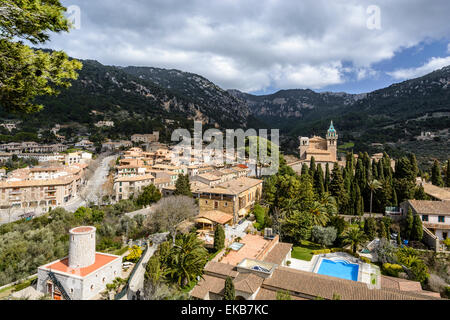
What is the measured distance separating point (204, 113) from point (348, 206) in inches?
4690

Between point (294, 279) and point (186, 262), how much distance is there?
6.48 m

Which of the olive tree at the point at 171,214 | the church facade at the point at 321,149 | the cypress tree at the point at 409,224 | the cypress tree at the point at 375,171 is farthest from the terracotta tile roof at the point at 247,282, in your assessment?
the church facade at the point at 321,149

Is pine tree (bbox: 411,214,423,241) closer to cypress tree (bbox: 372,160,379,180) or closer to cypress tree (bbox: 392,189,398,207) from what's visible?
cypress tree (bbox: 392,189,398,207)

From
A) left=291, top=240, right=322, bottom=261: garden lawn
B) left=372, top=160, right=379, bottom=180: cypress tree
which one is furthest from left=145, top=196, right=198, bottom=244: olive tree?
left=372, top=160, right=379, bottom=180: cypress tree

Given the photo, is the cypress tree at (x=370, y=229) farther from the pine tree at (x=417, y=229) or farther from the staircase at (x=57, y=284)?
the staircase at (x=57, y=284)

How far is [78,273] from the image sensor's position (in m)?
14.8

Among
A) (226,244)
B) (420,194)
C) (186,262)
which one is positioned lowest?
(226,244)

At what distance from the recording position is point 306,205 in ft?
89.6

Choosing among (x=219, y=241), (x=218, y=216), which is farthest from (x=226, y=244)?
(x=218, y=216)

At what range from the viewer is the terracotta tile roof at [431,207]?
23.2 meters

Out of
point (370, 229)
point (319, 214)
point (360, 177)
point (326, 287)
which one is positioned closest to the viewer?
point (326, 287)

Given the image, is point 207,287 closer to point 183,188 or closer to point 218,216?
point 218,216

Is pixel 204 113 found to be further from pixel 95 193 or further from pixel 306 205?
pixel 306 205

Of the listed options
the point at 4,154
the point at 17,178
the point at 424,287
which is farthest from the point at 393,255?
the point at 4,154
